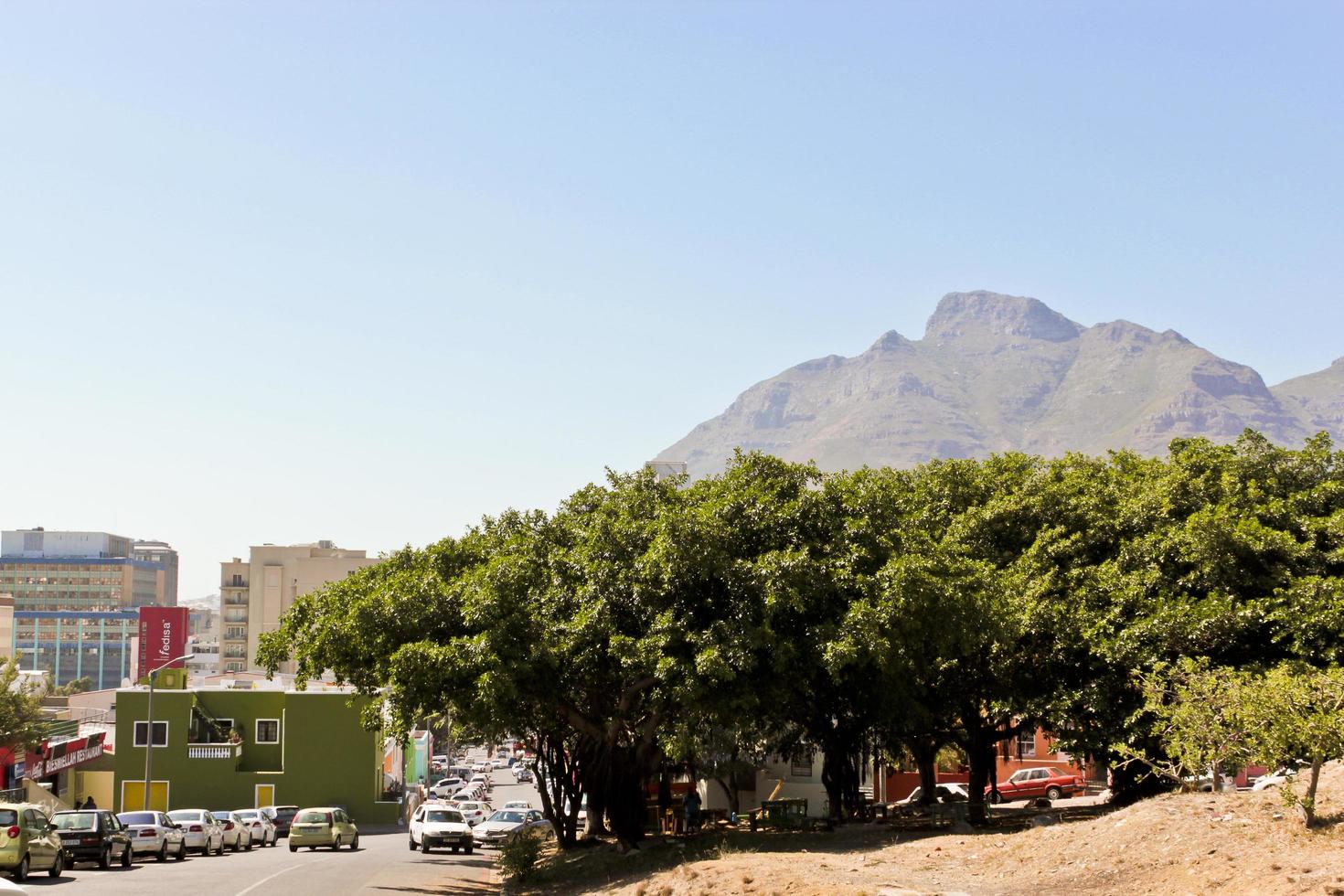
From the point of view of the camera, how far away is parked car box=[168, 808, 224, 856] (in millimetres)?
37344

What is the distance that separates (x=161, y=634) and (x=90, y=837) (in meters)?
96.7

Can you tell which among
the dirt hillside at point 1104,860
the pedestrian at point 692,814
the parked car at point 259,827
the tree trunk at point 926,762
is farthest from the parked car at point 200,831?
the tree trunk at point 926,762

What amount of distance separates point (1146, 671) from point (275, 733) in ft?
156

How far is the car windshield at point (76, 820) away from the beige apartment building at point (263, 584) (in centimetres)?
11723

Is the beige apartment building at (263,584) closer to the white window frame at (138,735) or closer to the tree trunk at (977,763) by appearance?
the white window frame at (138,735)

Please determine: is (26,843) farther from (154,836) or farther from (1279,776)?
(1279,776)

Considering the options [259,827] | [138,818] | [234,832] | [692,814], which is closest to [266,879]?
[138,818]

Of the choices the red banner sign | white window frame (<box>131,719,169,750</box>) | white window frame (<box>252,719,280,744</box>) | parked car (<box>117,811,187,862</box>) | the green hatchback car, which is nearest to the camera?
parked car (<box>117,811,187,862</box>)

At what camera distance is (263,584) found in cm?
15425

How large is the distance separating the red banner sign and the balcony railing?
2354 inches

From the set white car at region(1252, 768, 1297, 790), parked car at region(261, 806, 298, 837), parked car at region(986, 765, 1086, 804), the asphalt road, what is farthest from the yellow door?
white car at region(1252, 768, 1297, 790)

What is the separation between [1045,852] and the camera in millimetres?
19688

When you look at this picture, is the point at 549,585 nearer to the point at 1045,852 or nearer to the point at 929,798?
the point at 1045,852

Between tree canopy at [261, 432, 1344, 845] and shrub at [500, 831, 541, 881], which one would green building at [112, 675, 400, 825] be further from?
shrub at [500, 831, 541, 881]
